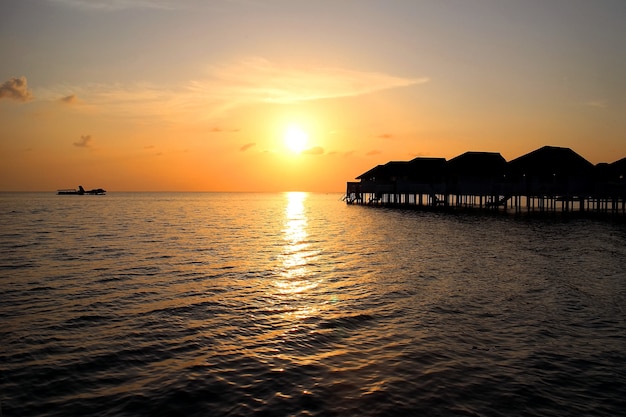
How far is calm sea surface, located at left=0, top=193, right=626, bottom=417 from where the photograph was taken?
24.1 ft

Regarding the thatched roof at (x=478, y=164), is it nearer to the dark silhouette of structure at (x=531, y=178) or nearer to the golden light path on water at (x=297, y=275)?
the dark silhouette of structure at (x=531, y=178)

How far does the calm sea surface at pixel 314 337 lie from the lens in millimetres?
→ 7336

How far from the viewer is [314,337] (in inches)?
416

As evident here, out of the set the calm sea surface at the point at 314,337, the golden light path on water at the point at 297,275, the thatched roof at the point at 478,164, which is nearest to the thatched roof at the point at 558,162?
the thatched roof at the point at 478,164

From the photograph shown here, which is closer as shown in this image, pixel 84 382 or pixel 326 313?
pixel 84 382

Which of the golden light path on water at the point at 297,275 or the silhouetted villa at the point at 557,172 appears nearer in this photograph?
the golden light path on water at the point at 297,275

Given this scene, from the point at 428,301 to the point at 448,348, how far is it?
4.26 m

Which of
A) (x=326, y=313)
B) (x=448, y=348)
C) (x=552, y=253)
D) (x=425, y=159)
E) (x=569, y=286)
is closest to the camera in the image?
(x=448, y=348)

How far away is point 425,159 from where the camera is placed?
69.0 m

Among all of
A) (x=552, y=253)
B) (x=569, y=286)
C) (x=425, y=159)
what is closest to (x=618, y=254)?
(x=552, y=253)

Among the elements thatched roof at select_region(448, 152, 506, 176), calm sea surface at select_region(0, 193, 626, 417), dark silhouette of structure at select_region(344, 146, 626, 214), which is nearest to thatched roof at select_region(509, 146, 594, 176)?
dark silhouette of structure at select_region(344, 146, 626, 214)

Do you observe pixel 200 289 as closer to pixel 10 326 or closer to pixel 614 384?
pixel 10 326

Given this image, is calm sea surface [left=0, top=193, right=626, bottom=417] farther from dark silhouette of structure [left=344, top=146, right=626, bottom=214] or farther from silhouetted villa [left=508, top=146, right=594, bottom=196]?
dark silhouette of structure [left=344, top=146, right=626, bottom=214]

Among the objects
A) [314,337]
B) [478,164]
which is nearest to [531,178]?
[478,164]
